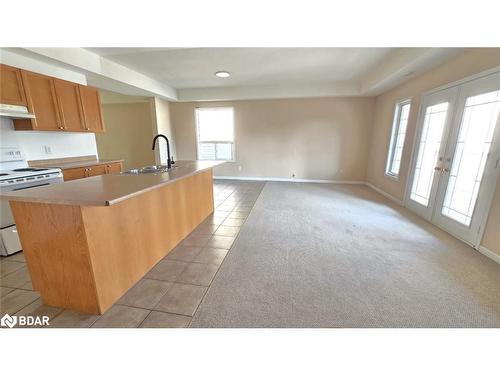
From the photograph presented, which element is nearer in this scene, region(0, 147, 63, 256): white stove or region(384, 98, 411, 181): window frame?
region(0, 147, 63, 256): white stove

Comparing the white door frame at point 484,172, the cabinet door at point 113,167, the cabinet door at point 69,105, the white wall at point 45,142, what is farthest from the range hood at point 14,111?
the white door frame at point 484,172

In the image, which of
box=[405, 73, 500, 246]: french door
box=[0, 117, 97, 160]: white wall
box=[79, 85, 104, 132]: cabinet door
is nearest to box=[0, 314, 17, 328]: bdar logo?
box=[0, 117, 97, 160]: white wall

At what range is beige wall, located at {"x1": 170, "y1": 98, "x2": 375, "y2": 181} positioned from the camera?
5.64 metres

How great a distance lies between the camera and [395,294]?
1.68 meters

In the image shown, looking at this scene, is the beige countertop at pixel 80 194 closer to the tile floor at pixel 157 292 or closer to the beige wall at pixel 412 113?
the tile floor at pixel 157 292

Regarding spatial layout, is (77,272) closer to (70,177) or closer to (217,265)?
(217,265)

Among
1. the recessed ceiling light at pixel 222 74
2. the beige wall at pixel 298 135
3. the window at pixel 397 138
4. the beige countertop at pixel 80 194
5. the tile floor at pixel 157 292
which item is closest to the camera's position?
the beige countertop at pixel 80 194

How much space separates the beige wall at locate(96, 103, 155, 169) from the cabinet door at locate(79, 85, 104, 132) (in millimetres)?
2590

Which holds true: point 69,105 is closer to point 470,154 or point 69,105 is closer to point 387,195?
point 470,154

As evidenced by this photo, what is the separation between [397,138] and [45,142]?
654 cm

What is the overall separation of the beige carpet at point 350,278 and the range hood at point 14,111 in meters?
2.96

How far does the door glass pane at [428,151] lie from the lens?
3.15 metres

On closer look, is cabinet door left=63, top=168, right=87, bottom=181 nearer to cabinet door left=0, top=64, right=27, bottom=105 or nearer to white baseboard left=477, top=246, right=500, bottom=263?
cabinet door left=0, top=64, right=27, bottom=105
